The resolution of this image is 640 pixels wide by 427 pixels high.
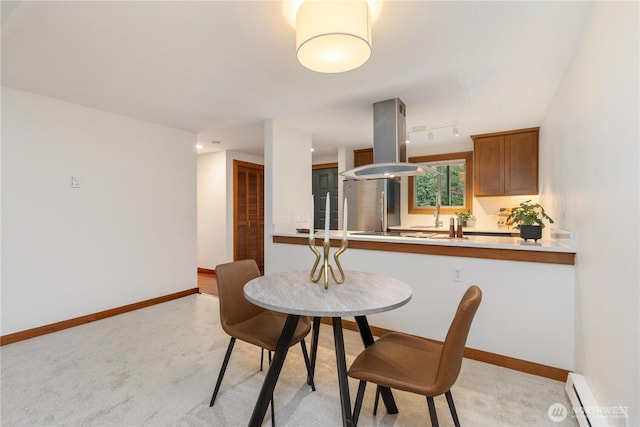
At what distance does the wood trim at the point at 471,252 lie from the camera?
2.10 meters

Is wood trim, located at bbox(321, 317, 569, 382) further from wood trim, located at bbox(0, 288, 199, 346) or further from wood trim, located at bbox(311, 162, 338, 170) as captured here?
wood trim, located at bbox(311, 162, 338, 170)

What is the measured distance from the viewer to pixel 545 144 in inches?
133

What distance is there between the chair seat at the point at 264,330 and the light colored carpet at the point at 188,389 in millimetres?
416

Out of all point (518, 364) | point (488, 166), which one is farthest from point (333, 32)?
point (488, 166)

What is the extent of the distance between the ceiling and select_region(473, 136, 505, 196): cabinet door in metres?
0.62

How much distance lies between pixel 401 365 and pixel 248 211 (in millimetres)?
4951

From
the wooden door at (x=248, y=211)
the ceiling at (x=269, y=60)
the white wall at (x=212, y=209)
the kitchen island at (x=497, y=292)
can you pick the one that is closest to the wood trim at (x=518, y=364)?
the kitchen island at (x=497, y=292)

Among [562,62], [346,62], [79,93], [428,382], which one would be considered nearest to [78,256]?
[79,93]

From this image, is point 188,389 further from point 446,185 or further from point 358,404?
point 446,185

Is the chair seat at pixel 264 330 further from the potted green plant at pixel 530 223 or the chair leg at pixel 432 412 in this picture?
the potted green plant at pixel 530 223

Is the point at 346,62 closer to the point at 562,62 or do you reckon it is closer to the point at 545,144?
the point at 562,62

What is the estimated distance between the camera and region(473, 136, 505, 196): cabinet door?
416 centimetres

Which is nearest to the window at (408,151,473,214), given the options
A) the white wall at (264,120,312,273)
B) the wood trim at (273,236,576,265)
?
the white wall at (264,120,312,273)

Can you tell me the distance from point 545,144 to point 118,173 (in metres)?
4.84
